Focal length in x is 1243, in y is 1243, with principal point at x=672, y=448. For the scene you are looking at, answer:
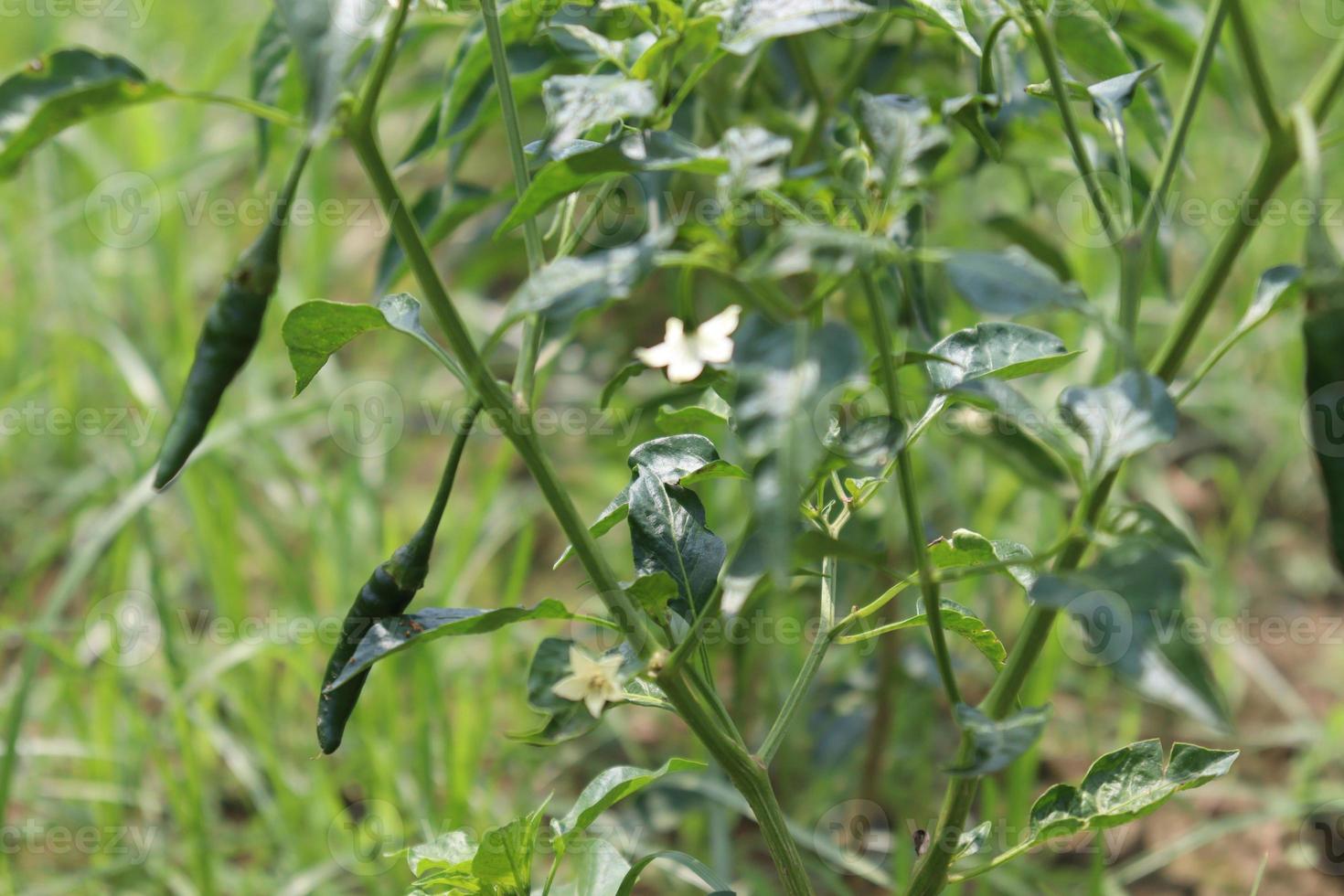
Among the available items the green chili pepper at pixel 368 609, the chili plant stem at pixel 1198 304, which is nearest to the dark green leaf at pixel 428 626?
the green chili pepper at pixel 368 609

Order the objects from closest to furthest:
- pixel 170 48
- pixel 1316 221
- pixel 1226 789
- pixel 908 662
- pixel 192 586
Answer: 1. pixel 1316 221
2. pixel 908 662
3. pixel 1226 789
4. pixel 192 586
5. pixel 170 48

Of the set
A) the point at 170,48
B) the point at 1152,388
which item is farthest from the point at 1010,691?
the point at 170,48

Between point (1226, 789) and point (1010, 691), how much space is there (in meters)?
1.07

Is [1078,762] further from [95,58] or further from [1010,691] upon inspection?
[95,58]

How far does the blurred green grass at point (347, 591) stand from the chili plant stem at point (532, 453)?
423mm

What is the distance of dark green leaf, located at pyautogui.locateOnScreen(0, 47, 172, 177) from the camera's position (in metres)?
0.56

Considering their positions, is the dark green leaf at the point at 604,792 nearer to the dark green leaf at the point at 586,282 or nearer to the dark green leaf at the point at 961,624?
the dark green leaf at the point at 961,624

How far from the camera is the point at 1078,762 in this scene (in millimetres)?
1579

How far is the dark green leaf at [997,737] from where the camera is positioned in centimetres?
52

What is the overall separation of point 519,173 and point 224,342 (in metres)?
0.16

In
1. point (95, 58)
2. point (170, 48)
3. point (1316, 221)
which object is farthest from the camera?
point (170, 48)

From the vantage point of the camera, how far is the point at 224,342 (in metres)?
0.60

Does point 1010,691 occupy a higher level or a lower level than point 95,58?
lower

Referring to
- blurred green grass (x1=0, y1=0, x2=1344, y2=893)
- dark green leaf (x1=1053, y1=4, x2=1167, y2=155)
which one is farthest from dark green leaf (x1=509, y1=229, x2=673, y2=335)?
blurred green grass (x1=0, y1=0, x2=1344, y2=893)
